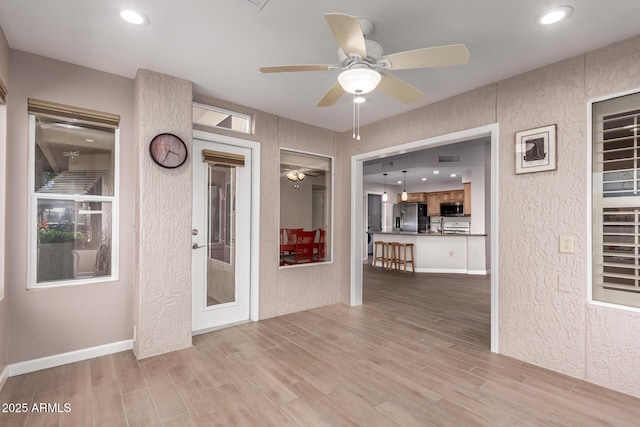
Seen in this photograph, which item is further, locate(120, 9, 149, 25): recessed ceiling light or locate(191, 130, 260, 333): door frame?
locate(191, 130, 260, 333): door frame

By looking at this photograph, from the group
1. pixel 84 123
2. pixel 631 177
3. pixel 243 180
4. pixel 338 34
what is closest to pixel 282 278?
pixel 243 180

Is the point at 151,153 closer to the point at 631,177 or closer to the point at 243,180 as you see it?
the point at 243,180

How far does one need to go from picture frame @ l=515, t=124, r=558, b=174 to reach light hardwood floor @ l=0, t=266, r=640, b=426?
182 cm

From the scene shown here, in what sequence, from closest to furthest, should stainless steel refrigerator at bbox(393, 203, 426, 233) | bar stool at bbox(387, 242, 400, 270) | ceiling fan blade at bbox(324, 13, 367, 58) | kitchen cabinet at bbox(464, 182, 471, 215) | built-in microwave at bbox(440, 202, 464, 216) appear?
ceiling fan blade at bbox(324, 13, 367, 58) → bar stool at bbox(387, 242, 400, 270) → kitchen cabinet at bbox(464, 182, 471, 215) → built-in microwave at bbox(440, 202, 464, 216) → stainless steel refrigerator at bbox(393, 203, 426, 233)

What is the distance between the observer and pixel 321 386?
2449mm

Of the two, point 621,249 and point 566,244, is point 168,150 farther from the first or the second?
point 621,249

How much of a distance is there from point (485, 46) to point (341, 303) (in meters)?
3.75

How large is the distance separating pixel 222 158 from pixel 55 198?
63.5 inches

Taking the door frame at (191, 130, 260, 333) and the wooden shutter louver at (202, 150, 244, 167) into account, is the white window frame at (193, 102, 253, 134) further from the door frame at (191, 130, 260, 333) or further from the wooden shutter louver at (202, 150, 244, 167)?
the wooden shutter louver at (202, 150, 244, 167)

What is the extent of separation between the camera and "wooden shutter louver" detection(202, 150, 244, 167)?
357 cm

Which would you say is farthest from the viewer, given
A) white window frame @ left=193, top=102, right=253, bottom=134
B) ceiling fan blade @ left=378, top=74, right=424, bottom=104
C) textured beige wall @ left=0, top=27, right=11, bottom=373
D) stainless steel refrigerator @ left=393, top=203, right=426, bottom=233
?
stainless steel refrigerator @ left=393, top=203, right=426, bottom=233

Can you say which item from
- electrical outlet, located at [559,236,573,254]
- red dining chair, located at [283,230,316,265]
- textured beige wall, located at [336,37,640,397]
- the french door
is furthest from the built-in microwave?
the french door

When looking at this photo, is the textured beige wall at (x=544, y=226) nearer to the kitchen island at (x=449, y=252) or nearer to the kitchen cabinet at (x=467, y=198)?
the kitchen island at (x=449, y=252)

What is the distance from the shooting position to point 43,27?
2.27 metres
